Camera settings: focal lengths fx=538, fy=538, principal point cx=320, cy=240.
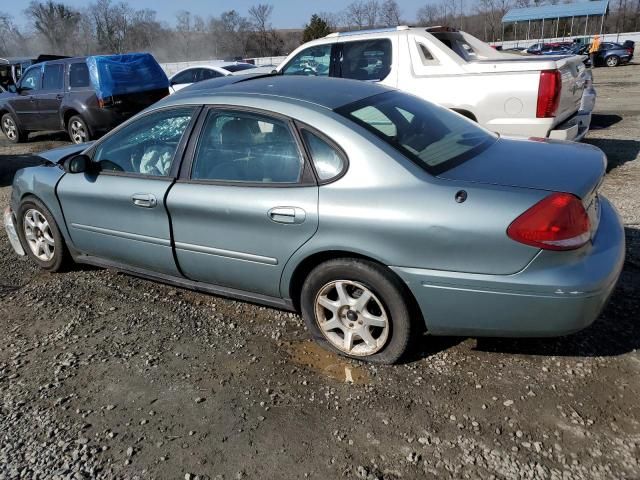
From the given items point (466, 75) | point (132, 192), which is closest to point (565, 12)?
point (466, 75)

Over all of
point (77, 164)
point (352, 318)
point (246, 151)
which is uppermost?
point (246, 151)

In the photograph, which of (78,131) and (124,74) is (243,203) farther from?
(78,131)

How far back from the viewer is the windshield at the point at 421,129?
2965 millimetres

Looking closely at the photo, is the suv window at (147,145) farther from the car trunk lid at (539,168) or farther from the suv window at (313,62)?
the suv window at (313,62)

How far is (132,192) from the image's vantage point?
3668mm

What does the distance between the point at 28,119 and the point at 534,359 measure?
12.1 m

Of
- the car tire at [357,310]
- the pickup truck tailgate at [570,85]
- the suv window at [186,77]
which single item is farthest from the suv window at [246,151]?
the suv window at [186,77]

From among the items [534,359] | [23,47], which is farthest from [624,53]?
[23,47]

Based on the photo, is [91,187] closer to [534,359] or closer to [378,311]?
[378,311]

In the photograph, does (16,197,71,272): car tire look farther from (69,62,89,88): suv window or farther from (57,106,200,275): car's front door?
(69,62,89,88): suv window

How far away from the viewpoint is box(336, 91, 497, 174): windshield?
2.96m

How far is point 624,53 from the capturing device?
30.2m

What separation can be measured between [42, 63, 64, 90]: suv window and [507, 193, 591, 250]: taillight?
428 inches

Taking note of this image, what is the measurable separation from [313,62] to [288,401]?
18.7 ft
